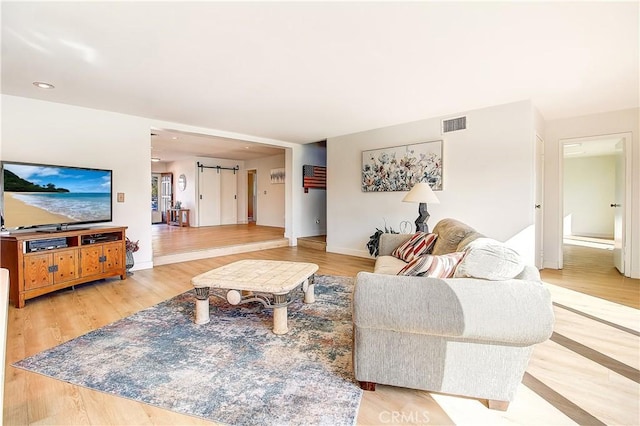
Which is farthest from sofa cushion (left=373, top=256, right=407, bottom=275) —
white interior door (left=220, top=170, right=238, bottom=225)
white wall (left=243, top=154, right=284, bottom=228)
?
white interior door (left=220, top=170, right=238, bottom=225)

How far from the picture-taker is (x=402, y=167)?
16.1ft

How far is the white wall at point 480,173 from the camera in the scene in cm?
381

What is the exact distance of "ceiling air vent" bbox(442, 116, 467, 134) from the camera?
422cm

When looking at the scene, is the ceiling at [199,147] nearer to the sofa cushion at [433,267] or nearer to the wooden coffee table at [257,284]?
the wooden coffee table at [257,284]

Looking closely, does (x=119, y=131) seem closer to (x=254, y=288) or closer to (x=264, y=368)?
(x=254, y=288)

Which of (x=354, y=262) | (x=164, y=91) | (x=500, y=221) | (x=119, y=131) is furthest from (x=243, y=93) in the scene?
(x=500, y=221)

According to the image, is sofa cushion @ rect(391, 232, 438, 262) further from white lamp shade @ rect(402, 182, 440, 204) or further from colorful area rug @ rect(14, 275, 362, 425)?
colorful area rug @ rect(14, 275, 362, 425)

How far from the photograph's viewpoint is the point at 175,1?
6.00ft

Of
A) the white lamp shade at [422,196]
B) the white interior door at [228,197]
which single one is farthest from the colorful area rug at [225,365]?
the white interior door at [228,197]

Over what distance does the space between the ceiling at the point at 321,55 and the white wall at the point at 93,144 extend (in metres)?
0.25

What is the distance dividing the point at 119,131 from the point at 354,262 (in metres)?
4.13

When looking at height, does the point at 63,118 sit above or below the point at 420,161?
above

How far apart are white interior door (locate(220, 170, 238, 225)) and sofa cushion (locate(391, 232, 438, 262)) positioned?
7896 millimetres

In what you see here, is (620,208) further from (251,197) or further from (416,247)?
Answer: (251,197)
